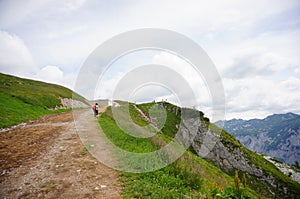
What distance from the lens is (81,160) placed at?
12031 millimetres

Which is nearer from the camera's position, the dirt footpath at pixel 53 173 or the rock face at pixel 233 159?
the dirt footpath at pixel 53 173

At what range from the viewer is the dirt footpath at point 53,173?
8.27 m

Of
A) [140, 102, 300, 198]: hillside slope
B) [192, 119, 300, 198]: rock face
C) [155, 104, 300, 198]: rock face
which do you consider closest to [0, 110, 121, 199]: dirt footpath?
Result: [155, 104, 300, 198]: rock face

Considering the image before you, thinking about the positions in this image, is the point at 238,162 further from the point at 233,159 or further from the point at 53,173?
the point at 53,173

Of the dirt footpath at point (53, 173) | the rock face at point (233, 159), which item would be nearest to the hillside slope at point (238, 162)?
the rock face at point (233, 159)

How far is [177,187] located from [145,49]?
14.6m

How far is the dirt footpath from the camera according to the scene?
827 centimetres

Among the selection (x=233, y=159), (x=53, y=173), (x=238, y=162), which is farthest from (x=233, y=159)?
(x=53, y=173)

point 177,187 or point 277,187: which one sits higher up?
point 177,187

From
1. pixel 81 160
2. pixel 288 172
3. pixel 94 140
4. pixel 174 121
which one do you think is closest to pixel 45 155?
pixel 81 160

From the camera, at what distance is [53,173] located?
10109 millimetres

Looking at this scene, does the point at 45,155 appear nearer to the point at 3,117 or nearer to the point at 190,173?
the point at 190,173

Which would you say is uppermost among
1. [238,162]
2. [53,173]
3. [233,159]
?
[53,173]

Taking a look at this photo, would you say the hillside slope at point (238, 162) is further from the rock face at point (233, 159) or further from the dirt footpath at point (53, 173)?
the dirt footpath at point (53, 173)
